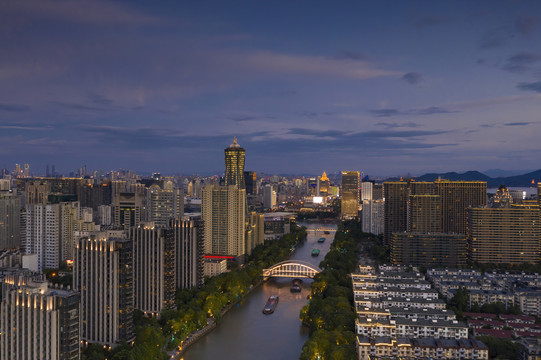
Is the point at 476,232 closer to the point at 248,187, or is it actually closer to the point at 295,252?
the point at 295,252

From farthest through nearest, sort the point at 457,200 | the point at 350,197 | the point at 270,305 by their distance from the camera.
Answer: the point at 350,197 < the point at 457,200 < the point at 270,305

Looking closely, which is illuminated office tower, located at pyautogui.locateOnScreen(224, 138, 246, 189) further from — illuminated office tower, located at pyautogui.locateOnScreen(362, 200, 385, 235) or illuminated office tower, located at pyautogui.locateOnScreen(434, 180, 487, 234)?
illuminated office tower, located at pyautogui.locateOnScreen(434, 180, 487, 234)

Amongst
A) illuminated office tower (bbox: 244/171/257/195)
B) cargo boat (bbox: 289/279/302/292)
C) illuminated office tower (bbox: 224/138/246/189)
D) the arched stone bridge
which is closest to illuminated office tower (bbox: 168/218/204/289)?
cargo boat (bbox: 289/279/302/292)

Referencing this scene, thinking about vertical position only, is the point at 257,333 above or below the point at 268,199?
below

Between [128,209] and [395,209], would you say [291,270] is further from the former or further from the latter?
[128,209]

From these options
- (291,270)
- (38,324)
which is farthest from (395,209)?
(38,324)

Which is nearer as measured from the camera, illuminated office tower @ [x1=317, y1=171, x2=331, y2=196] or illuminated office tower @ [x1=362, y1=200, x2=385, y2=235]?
illuminated office tower @ [x1=362, y1=200, x2=385, y2=235]

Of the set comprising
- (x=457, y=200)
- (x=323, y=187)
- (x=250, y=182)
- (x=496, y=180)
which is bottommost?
(x=457, y=200)
